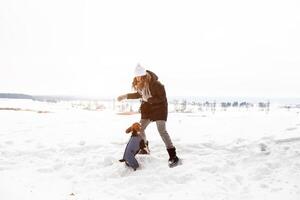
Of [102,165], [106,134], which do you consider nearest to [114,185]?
[102,165]

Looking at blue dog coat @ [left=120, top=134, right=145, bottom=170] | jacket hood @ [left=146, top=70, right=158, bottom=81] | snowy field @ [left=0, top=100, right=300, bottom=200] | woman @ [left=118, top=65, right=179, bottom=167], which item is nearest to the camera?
snowy field @ [left=0, top=100, right=300, bottom=200]

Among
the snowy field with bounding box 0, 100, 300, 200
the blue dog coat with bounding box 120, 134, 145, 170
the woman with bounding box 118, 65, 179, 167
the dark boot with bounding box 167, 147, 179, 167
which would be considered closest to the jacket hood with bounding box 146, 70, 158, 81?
the woman with bounding box 118, 65, 179, 167

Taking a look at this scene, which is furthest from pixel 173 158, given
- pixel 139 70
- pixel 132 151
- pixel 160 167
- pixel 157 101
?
pixel 139 70

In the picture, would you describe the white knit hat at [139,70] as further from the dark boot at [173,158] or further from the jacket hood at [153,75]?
the dark boot at [173,158]

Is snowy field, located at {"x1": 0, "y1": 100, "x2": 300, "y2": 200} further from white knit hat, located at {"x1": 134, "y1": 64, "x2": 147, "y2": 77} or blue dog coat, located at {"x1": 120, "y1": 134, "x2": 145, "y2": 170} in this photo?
white knit hat, located at {"x1": 134, "y1": 64, "x2": 147, "y2": 77}

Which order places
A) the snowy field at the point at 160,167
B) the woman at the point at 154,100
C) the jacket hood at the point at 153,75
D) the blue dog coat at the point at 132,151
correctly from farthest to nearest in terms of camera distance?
the jacket hood at the point at 153,75
the woman at the point at 154,100
the blue dog coat at the point at 132,151
the snowy field at the point at 160,167

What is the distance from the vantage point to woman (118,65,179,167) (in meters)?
7.14

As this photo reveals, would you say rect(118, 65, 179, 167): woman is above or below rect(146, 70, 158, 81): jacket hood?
below

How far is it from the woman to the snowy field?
405 mm

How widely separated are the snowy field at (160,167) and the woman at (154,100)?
1.33 ft

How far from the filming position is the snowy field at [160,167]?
19.4 ft

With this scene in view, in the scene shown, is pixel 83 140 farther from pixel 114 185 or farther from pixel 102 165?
pixel 114 185

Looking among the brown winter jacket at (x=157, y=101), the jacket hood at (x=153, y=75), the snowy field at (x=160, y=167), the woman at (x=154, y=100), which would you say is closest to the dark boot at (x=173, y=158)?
the woman at (x=154, y=100)

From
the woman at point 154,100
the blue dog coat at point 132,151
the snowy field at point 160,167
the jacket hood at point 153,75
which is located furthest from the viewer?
the jacket hood at point 153,75
